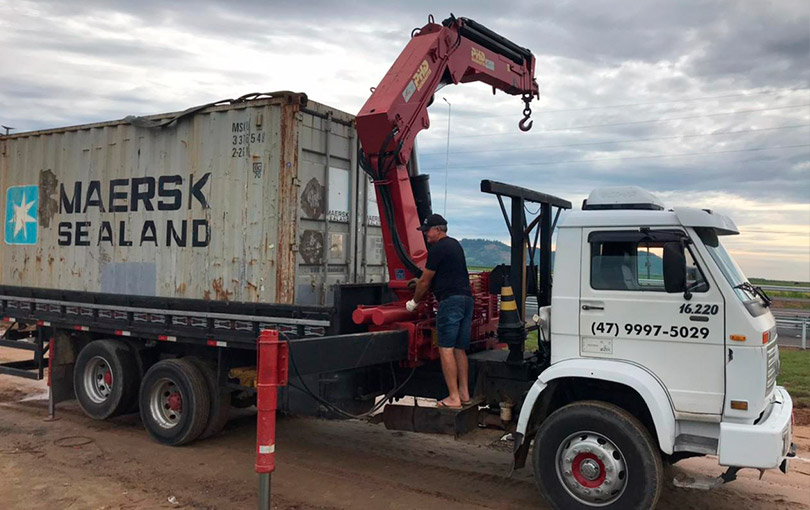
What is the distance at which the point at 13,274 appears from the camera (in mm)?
9586

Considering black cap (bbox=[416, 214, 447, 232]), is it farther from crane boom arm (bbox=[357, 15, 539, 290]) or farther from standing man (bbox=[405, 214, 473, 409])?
crane boom arm (bbox=[357, 15, 539, 290])

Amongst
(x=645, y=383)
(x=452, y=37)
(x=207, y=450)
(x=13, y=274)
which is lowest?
(x=207, y=450)

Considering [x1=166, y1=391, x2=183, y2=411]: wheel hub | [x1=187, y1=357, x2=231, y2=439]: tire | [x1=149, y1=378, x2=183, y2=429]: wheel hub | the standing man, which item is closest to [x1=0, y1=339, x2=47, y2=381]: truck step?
[x1=149, y1=378, x2=183, y2=429]: wheel hub

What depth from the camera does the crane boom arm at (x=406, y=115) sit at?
6.35m

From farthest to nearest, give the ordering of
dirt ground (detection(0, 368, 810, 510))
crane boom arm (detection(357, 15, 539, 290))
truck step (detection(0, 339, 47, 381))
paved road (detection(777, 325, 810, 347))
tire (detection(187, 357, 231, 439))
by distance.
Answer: paved road (detection(777, 325, 810, 347)), truck step (detection(0, 339, 47, 381)), tire (detection(187, 357, 231, 439)), crane boom arm (detection(357, 15, 539, 290)), dirt ground (detection(0, 368, 810, 510))

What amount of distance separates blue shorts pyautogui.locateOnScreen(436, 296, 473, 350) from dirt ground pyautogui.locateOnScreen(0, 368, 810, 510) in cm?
99

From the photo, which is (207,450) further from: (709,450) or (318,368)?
(709,450)

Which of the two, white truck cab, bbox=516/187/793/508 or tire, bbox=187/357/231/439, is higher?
white truck cab, bbox=516/187/793/508

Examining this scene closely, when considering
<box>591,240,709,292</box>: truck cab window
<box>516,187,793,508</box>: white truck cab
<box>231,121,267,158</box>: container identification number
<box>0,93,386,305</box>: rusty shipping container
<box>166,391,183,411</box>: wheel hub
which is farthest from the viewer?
<box>166,391,183,411</box>: wheel hub

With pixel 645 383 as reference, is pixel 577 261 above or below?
above

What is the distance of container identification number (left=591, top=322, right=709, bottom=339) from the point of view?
4.90 m

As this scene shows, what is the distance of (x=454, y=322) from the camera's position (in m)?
5.96

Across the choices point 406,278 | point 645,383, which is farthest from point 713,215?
point 406,278

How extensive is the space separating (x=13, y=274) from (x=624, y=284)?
8.60 metres
